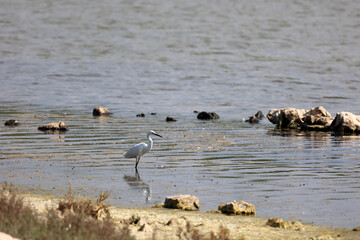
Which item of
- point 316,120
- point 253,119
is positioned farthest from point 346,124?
point 253,119

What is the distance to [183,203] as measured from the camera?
13023mm

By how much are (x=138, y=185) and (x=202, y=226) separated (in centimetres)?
382

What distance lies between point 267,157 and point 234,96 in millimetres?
16155

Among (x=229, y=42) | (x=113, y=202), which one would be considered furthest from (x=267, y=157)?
(x=229, y=42)

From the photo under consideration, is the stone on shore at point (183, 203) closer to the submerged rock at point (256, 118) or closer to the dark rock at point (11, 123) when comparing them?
the dark rock at point (11, 123)

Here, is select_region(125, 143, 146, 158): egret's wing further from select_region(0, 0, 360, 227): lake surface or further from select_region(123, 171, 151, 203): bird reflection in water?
select_region(123, 171, 151, 203): bird reflection in water

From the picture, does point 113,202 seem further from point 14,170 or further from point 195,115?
point 195,115

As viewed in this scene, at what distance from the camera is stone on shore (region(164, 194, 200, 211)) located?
13.0 m

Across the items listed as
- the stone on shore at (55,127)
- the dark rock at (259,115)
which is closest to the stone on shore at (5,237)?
the stone on shore at (55,127)

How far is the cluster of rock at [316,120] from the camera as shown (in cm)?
2330

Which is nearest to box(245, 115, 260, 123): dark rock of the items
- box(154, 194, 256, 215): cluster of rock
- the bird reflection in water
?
the bird reflection in water

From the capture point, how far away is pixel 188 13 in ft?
255

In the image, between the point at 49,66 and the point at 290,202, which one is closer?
the point at 290,202

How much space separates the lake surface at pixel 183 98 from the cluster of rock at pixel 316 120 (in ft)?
2.80
